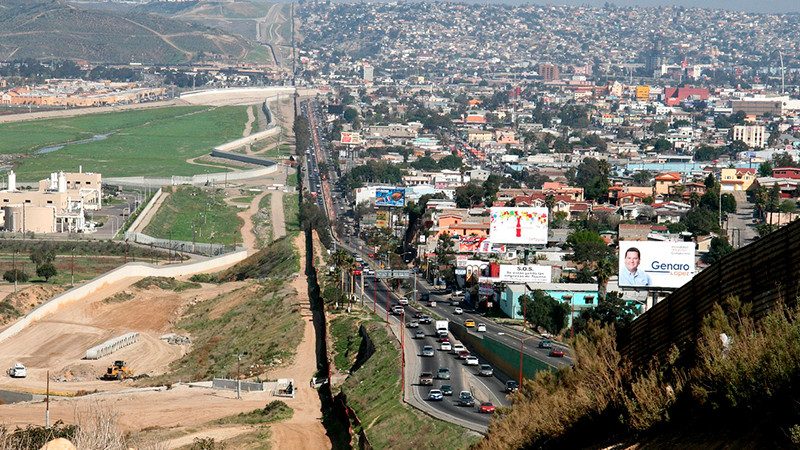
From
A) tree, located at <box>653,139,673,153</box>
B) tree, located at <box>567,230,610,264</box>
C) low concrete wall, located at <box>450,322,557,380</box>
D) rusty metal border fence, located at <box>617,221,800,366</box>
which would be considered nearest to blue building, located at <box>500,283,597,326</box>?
low concrete wall, located at <box>450,322,557,380</box>

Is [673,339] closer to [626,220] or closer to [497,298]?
[497,298]

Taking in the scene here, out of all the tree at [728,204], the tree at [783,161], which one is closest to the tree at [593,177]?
the tree at [728,204]

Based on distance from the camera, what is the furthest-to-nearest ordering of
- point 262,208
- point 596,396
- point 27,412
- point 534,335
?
point 262,208
point 534,335
point 27,412
point 596,396

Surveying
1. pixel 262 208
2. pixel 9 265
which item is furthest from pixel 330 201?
pixel 9 265

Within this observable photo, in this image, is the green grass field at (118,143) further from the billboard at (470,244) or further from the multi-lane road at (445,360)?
the multi-lane road at (445,360)

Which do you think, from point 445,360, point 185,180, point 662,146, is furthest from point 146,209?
point 662,146

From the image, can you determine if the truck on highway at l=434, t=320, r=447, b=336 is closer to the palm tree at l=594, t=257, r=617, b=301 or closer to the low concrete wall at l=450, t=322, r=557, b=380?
the low concrete wall at l=450, t=322, r=557, b=380
